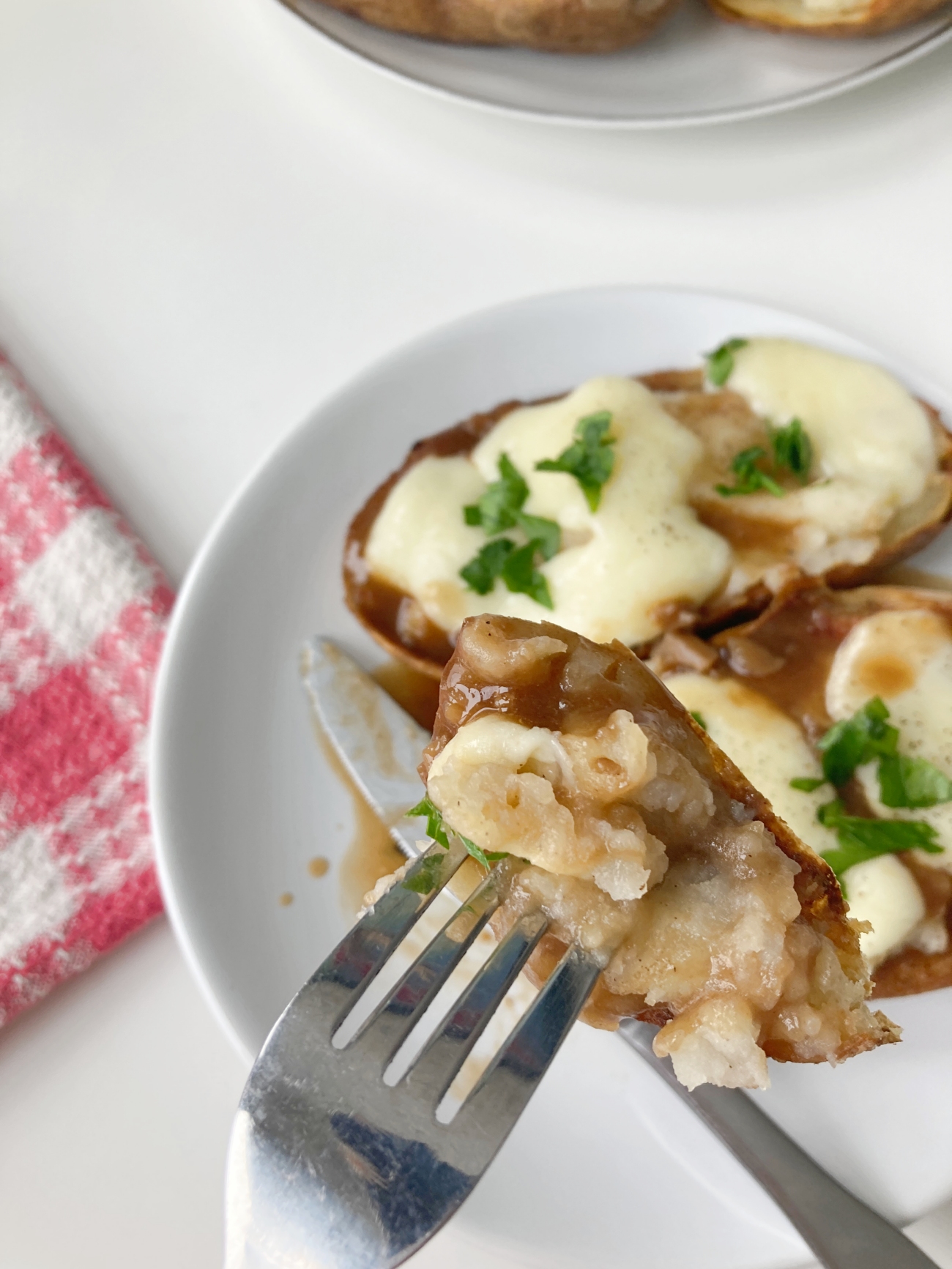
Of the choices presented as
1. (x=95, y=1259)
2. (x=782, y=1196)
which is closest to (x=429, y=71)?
(x=782, y=1196)

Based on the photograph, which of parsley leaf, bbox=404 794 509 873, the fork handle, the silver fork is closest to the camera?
the silver fork

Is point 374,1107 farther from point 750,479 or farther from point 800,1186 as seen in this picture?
point 750,479

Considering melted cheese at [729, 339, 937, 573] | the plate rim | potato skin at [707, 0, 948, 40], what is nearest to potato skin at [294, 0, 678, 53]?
potato skin at [707, 0, 948, 40]

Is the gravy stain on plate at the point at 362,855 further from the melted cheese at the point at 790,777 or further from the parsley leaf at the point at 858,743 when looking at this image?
the parsley leaf at the point at 858,743

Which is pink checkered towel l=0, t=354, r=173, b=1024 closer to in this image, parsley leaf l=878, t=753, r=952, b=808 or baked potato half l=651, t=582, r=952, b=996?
baked potato half l=651, t=582, r=952, b=996

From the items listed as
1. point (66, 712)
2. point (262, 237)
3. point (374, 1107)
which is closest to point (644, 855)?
point (374, 1107)

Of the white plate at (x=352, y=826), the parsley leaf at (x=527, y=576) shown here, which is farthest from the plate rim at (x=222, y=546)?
the parsley leaf at (x=527, y=576)

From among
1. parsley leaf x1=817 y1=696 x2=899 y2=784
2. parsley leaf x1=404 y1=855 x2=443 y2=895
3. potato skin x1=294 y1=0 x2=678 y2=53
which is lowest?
parsley leaf x1=817 y1=696 x2=899 y2=784
